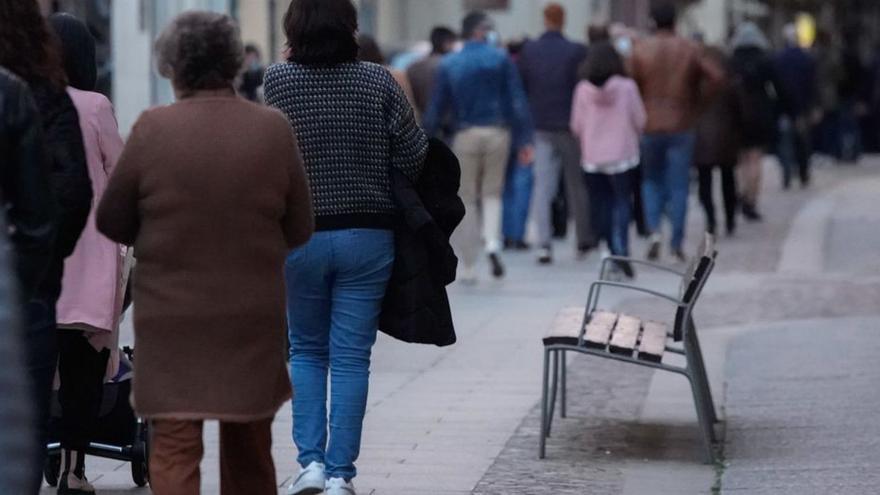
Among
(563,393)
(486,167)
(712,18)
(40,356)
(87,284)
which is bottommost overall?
(712,18)

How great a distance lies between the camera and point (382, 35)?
108 feet

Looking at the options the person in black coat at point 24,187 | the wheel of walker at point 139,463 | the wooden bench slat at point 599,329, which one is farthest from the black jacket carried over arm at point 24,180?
the wooden bench slat at point 599,329

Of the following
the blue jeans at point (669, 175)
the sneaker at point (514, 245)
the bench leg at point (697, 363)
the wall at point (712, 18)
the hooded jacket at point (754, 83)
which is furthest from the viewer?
the wall at point (712, 18)

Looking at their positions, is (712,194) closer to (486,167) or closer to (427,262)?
(486,167)

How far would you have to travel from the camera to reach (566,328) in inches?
316

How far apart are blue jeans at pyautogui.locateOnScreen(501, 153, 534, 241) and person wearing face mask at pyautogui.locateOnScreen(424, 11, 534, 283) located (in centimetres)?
152

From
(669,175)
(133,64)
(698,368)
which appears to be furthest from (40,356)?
(669,175)

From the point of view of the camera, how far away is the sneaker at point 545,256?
640 inches

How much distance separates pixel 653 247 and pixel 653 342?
26.5ft

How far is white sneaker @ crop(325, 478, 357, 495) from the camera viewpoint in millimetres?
6641

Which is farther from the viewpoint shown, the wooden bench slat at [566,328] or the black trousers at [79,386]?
the wooden bench slat at [566,328]

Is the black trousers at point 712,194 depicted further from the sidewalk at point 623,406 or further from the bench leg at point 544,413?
the bench leg at point 544,413

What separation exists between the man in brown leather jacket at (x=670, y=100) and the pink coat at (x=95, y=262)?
9.78 metres

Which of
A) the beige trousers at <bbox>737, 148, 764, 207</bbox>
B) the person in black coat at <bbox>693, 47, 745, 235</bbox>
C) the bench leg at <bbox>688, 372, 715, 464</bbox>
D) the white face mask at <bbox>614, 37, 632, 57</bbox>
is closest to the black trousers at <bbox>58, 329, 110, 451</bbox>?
the bench leg at <bbox>688, 372, 715, 464</bbox>
